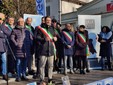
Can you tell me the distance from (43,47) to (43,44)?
0.26ft

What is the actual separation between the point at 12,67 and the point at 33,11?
21.0 meters

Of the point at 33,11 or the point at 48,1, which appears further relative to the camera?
the point at 48,1

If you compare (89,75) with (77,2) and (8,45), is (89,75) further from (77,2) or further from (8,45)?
(77,2)

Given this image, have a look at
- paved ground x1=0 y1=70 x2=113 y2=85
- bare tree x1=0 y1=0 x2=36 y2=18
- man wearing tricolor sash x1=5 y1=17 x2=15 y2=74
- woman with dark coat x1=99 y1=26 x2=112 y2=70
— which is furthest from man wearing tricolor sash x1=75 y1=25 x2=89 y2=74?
bare tree x1=0 y1=0 x2=36 y2=18

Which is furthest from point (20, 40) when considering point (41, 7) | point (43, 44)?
point (41, 7)

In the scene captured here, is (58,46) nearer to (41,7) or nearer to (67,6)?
(41,7)

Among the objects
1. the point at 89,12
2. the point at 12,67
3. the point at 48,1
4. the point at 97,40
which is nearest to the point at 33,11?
the point at 89,12

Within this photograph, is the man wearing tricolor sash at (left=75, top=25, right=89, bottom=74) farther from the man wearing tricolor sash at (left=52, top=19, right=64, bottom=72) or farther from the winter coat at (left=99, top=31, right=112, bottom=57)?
the winter coat at (left=99, top=31, right=112, bottom=57)

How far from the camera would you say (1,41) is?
883 centimetres

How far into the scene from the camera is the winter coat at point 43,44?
27.4ft

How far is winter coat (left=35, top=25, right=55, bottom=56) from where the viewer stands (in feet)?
27.4

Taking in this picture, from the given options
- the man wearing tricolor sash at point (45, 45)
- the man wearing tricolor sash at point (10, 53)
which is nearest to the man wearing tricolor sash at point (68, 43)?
the man wearing tricolor sash at point (10, 53)

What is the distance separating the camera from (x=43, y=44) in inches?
332

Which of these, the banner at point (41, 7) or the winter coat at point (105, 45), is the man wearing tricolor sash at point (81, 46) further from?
the banner at point (41, 7)
